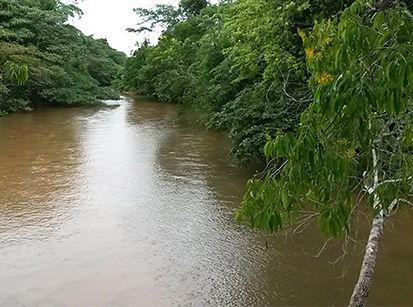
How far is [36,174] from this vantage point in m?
7.62

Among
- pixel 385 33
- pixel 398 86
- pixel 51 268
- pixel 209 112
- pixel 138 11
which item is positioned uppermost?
pixel 138 11

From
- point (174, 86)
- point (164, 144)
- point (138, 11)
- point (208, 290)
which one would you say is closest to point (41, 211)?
point (208, 290)

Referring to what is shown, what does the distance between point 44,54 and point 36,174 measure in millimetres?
9525

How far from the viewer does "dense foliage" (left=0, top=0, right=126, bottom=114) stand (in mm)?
14930

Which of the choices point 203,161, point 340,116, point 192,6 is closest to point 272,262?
point 340,116

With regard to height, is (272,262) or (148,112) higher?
(148,112)

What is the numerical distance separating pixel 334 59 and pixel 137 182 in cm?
632

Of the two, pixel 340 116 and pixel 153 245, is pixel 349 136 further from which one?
pixel 153 245

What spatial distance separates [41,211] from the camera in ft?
19.5

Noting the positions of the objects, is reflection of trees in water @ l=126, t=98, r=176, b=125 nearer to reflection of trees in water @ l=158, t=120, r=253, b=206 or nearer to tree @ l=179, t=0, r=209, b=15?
reflection of trees in water @ l=158, t=120, r=253, b=206

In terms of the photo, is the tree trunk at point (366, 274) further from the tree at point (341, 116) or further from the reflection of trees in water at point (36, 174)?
the reflection of trees in water at point (36, 174)

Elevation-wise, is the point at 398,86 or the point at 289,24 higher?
the point at 289,24

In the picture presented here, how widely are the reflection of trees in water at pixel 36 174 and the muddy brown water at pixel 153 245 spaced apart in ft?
0.07

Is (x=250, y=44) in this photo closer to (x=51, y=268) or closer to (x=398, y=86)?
(x=51, y=268)
